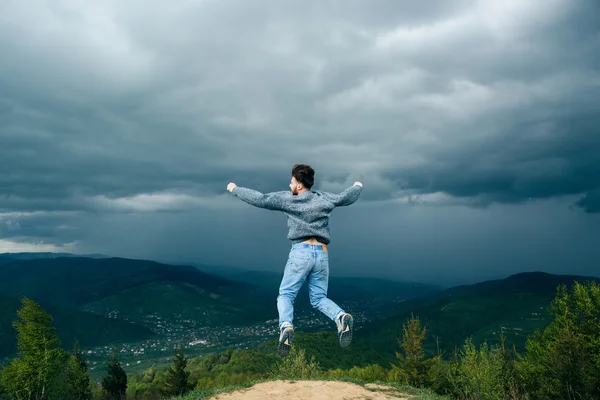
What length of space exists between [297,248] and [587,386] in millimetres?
61936

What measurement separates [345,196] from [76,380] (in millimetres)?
87141

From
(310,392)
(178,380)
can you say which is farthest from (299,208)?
(178,380)

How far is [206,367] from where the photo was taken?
156 metres

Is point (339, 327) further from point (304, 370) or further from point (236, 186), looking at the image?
point (304, 370)

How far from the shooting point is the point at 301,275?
841cm

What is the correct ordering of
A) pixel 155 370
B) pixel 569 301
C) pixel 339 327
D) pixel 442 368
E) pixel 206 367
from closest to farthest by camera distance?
pixel 339 327, pixel 442 368, pixel 569 301, pixel 206 367, pixel 155 370

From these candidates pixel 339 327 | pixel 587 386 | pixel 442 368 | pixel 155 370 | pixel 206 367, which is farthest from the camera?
pixel 155 370

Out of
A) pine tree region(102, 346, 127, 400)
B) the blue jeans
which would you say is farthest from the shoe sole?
pine tree region(102, 346, 127, 400)

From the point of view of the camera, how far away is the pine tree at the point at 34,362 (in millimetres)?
56906

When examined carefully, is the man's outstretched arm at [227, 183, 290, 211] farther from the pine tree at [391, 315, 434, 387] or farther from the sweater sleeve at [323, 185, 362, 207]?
the pine tree at [391, 315, 434, 387]

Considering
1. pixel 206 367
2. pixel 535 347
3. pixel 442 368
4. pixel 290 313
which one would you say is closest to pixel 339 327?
pixel 290 313

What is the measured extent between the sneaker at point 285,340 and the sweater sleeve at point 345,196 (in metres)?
2.82

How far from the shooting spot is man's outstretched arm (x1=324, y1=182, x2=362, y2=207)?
8992 millimetres

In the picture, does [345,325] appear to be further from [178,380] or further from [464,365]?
[178,380]
